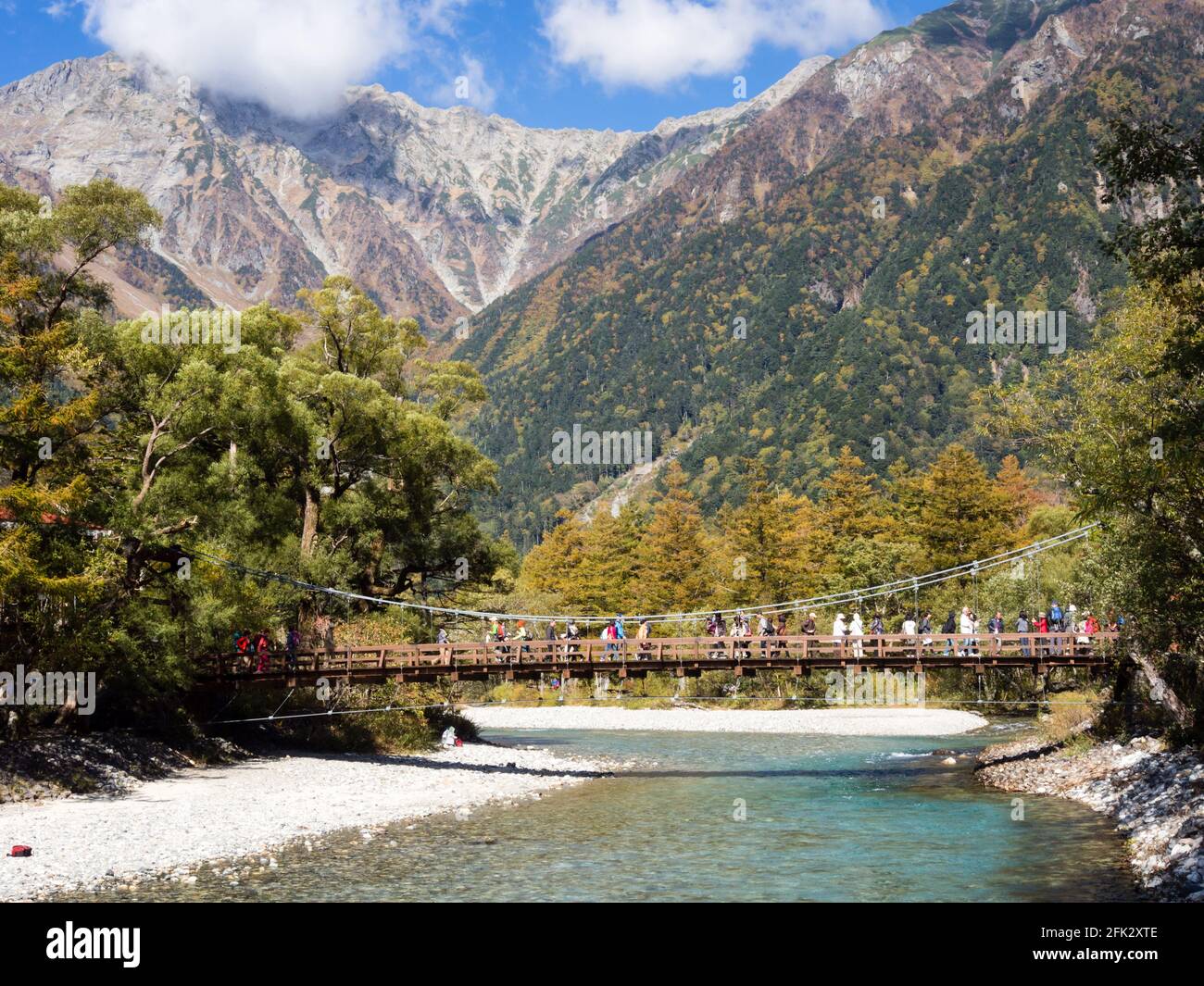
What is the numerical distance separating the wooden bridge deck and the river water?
10.6ft

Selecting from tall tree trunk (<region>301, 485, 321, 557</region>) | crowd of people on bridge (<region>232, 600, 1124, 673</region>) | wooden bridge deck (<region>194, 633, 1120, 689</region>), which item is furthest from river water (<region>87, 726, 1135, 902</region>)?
tall tree trunk (<region>301, 485, 321, 557</region>)

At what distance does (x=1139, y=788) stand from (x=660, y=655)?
12880 mm

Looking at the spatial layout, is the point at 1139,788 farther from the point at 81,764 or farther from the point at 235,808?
the point at 81,764

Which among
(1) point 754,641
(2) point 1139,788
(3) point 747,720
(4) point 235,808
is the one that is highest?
(1) point 754,641

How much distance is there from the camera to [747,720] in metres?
50.8

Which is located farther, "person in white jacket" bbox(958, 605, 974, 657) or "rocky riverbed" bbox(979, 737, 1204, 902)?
"person in white jacket" bbox(958, 605, 974, 657)

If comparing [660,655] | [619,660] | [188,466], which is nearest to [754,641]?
[660,655]

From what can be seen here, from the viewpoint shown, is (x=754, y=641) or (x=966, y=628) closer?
(x=754, y=641)

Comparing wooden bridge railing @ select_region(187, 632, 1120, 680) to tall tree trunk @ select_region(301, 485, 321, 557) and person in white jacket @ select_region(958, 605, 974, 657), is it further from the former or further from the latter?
tall tree trunk @ select_region(301, 485, 321, 557)

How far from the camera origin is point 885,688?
57.8m

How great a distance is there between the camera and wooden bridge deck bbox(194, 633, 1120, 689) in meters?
29.9
